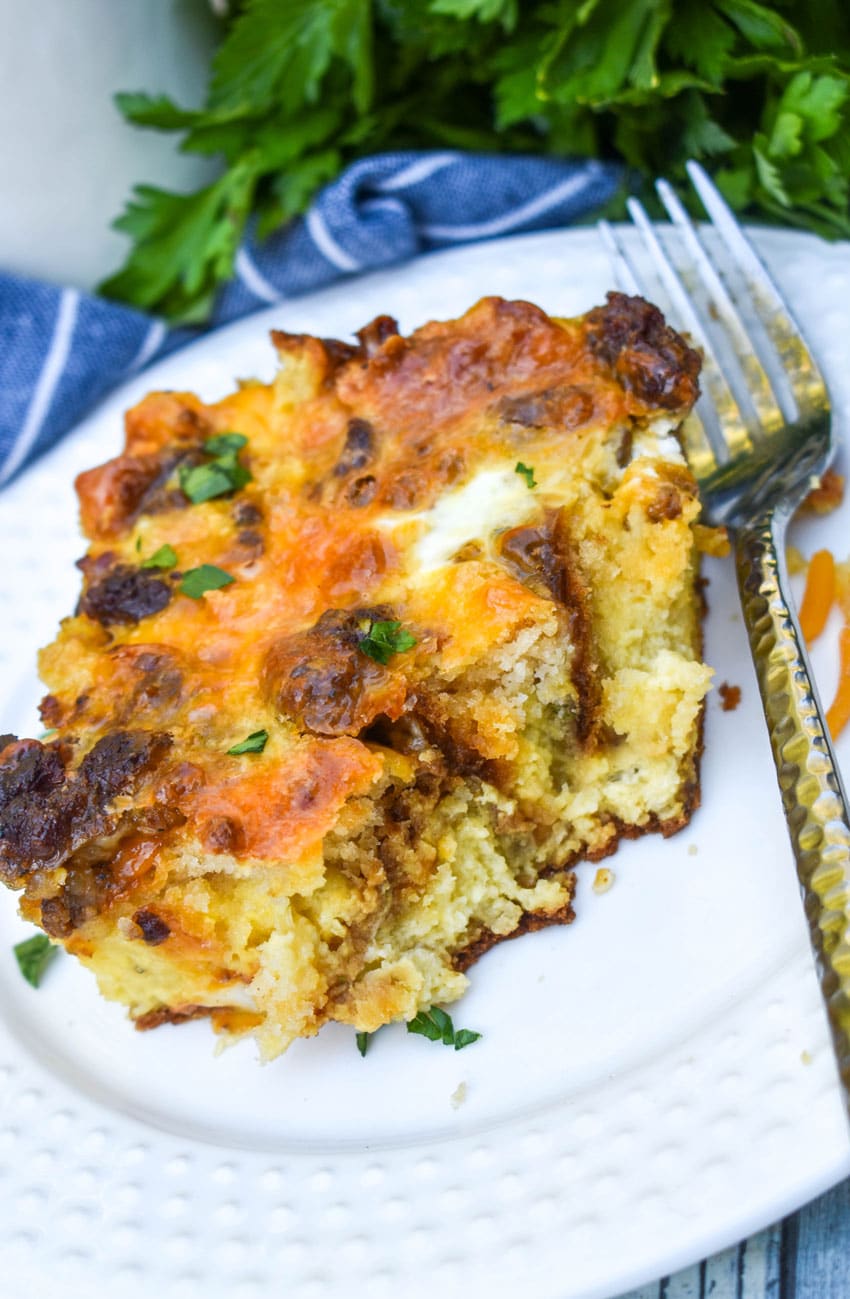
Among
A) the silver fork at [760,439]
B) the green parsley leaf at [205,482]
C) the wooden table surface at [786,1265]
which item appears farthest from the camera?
the green parsley leaf at [205,482]

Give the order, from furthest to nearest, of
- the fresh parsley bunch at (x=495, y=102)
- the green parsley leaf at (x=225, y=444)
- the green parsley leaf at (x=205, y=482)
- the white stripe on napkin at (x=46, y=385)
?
the white stripe on napkin at (x=46, y=385) < the fresh parsley bunch at (x=495, y=102) < the green parsley leaf at (x=225, y=444) < the green parsley leaf at (x=205, y=482)

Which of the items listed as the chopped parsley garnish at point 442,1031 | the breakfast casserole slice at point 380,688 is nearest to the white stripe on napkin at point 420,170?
the breakfast casserole slice at point 380,688

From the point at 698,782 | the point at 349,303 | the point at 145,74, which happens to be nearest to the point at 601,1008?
the point at 698,782

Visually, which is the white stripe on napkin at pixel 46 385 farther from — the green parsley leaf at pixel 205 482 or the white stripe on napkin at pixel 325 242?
the green parsley leaf at pixel 205 482

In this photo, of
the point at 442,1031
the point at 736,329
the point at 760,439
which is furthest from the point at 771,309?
the point at 442,1031

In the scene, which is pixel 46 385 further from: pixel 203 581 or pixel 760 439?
pixel 760 439

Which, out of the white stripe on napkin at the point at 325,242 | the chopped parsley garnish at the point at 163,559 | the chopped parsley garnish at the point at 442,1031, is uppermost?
the white stripe on napkin at the point at 325,242

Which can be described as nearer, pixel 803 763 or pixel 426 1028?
pixel 803 763

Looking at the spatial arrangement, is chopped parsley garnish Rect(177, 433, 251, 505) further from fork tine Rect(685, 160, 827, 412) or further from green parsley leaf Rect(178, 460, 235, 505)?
fork tine Rect(685, 160, 827, 412)
